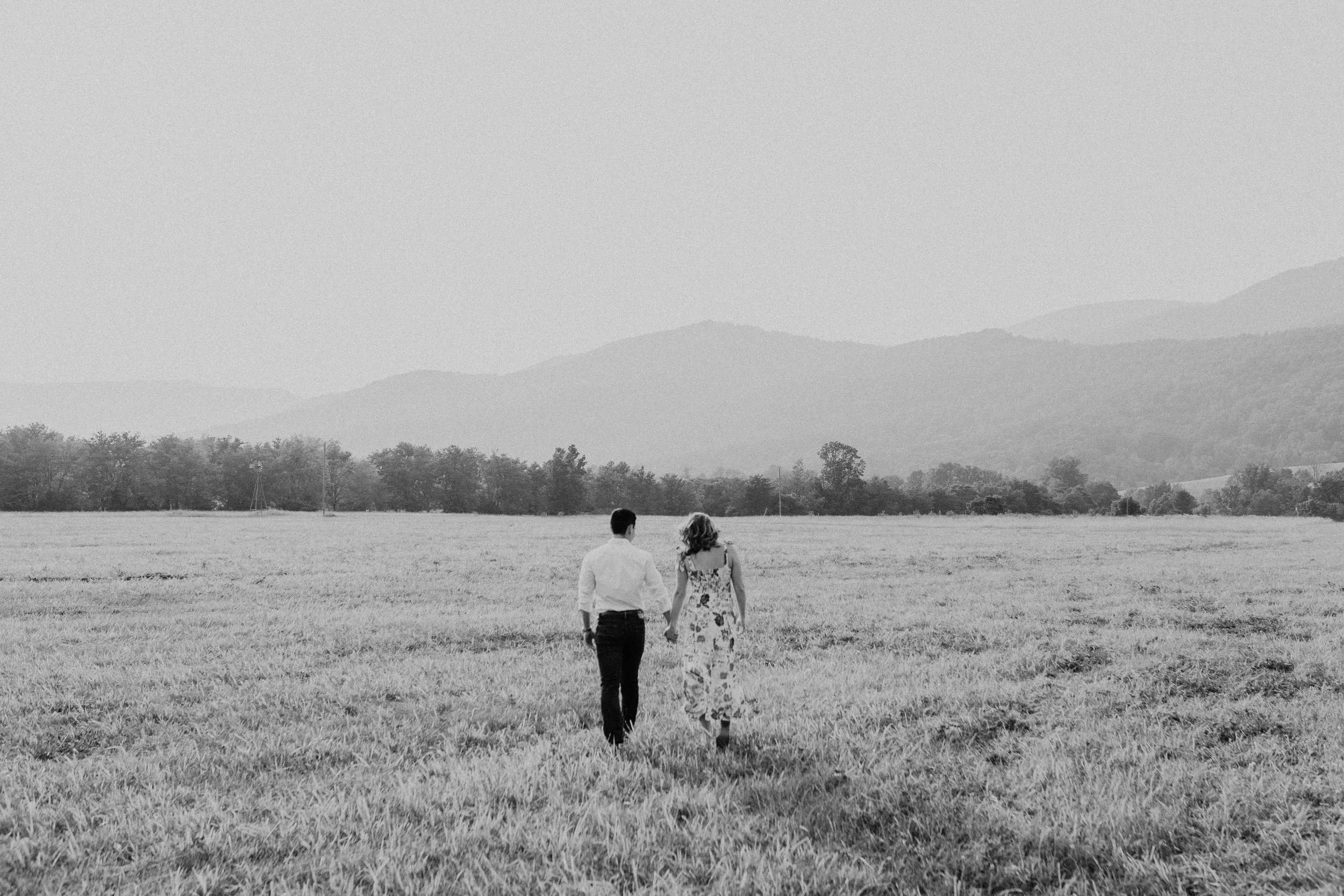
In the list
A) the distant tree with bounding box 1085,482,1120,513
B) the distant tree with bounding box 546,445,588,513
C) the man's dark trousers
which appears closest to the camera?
the man's dark trousers

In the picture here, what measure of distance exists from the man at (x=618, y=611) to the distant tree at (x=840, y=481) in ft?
359

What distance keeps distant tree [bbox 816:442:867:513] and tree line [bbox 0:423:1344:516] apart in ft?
0.58

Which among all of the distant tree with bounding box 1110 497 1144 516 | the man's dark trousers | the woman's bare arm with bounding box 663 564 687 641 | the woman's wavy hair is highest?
the woman's wavy hair

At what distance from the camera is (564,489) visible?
10912 centimetres

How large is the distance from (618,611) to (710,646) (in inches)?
39.7

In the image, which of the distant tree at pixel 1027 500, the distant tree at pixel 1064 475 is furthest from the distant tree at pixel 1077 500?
the distant tree at pixel 1027 500

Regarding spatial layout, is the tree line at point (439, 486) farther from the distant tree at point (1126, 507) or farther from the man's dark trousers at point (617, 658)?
the man's dark trousers at point (617, 658)

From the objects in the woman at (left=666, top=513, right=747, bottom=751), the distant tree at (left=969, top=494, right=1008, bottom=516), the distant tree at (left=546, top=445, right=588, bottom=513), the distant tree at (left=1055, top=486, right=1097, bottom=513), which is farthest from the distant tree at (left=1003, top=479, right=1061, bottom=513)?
the woman at (left=666, top=513, right=747, bottom=751)

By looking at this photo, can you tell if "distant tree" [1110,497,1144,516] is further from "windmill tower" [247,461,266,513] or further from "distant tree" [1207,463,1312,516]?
"windmill tower" [247,461,266,513]

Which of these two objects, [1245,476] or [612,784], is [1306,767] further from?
[1245,476]

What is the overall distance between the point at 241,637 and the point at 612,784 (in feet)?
34.4

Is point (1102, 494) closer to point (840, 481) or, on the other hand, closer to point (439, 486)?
point (840, 481)

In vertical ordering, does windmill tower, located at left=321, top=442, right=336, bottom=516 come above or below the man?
above

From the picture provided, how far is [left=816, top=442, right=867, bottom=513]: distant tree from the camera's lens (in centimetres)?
11538
